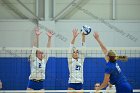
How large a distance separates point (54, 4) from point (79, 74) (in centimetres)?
549

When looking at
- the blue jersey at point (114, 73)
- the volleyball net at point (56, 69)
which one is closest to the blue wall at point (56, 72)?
the volleyball net at point (56, 69)

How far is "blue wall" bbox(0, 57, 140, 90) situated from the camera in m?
13.9

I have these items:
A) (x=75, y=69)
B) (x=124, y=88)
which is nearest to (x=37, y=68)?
(x=75, y=69)

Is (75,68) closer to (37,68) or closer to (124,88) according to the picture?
(37,68)

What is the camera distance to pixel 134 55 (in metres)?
15.2

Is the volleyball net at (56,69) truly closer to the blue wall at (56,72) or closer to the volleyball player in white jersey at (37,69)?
the blue wall at (56,72)

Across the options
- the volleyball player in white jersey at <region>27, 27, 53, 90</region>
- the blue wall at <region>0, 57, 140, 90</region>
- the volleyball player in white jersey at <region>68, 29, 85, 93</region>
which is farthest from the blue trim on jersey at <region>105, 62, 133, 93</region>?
the blue wall at <region>0, 57, 140, 90</region>

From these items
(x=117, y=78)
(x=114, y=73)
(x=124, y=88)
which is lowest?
(x=124, y=88)

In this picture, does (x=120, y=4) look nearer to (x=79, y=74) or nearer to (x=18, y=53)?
(x=18, y=53)

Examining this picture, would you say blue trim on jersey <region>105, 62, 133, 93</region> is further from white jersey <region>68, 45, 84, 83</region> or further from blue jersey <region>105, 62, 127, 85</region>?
white jersey <region>68, 45, 84, 83</region>

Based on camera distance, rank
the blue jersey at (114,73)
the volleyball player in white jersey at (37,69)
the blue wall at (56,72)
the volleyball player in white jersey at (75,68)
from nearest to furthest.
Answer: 1. the blue jersey at (114,73)
2. the volleyball player in white jersey at (75,68)
3. the volleyball player in white jersey at (37,69)
4. the blue wall at (56,72)

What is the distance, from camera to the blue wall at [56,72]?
13.9 meters

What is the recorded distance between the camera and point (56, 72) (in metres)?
14.9

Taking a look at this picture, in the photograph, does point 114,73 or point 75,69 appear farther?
point 75,69
